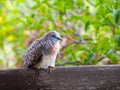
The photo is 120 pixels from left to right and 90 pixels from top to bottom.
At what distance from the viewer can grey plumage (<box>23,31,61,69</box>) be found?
2.66 meters

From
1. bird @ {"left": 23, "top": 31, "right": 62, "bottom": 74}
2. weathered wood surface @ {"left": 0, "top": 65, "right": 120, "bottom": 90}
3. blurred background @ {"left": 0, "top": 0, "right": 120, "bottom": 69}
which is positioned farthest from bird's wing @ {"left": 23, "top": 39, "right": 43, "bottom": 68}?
blurred background @ {"left": 0, "top": 0, "right": 120, "bottom": 69}

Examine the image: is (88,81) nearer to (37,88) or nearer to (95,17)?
(37,88)

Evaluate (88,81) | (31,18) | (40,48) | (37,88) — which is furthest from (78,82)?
(31,18)

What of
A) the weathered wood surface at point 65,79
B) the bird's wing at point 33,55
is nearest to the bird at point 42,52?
the bird's wing at point 33,55

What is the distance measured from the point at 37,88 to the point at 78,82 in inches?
8.2

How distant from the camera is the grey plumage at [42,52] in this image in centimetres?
266

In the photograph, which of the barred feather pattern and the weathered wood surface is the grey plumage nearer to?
the barred feather pattern

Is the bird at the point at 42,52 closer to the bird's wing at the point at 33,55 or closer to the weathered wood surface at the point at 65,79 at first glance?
the bird's wing at the point at 33,55

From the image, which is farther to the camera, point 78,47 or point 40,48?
point 78,47

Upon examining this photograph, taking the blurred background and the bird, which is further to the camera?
the blurred background

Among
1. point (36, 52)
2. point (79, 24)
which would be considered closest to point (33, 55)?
point (36, 52)

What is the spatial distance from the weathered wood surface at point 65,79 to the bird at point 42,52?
0.31 m

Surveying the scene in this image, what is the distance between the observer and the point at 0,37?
426cm

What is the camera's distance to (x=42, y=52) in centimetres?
269
